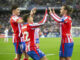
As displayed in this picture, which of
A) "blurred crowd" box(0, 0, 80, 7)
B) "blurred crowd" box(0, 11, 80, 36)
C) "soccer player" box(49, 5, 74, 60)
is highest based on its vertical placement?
"blurred crowd" box(0, 0, 80, 7)

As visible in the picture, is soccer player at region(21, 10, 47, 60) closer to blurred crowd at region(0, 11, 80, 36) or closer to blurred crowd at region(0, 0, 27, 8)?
blurred crowd at region(0, 11, 80, 36)

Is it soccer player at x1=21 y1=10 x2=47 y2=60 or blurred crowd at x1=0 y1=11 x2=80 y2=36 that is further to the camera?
blurred crowd at x1=0 y1=11 x2=80 y2=36

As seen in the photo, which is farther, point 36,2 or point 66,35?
point 36,2

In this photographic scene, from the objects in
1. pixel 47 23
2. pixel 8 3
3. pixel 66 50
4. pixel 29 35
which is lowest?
pixel 47 23

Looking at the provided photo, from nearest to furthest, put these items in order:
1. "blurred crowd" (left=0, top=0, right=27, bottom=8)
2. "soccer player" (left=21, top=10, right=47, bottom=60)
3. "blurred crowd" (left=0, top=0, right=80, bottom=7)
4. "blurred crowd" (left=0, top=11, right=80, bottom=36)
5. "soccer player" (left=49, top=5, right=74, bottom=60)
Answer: "soccer player" (left=21, top=10, right=47, bottom=60) → "soccer player" (left=49, top=5, right=74, bottom=60) → "blurred crowd" (left=0, top=11, right=80, bottom=36) → "blurred crowd" (left=0, top=0, right=27, bottom=8) → "blurred crowd" (left=0, top=0, right=80, bottom=7)

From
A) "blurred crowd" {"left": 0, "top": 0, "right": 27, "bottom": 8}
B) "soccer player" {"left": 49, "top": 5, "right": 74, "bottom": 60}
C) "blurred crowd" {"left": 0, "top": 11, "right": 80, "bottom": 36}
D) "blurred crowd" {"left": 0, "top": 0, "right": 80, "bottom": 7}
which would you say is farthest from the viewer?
"blurred crowd" {"left": 0, "top": 0, "right": 80, "bottom": 7}

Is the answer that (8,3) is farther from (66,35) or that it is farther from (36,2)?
(66,35)

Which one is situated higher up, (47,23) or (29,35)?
(29,35)

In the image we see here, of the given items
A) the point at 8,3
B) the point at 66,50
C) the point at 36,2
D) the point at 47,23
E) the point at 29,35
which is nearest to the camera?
the point at 29,35

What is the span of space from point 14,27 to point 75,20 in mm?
39672

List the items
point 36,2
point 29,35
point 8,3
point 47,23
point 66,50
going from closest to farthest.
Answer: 1. point 29,35
2. point 66,50
3. point 47,23
4. point 8,3
5. point 36,2

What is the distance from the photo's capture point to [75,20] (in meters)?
47.7

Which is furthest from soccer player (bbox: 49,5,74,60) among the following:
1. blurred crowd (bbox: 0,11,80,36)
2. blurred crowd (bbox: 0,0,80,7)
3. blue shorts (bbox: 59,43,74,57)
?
blurred crowd (bbox: 0,0,80,7)

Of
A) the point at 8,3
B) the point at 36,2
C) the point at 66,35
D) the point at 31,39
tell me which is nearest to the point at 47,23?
the point at 36,2
